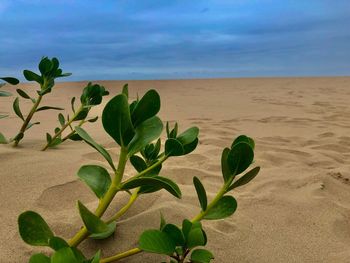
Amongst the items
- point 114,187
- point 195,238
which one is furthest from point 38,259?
point 195,238

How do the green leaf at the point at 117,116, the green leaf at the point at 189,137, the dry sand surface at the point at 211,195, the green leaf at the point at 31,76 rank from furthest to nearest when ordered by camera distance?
the green leaf at the point at 31,76, the dry sand surface at the point at 211,195, the green leaf at the point at 189,137, the green leaf at the point at 117,116

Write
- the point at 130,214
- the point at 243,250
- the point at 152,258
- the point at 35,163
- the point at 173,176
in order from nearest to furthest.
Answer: the point at 152,258, the point at 243,250, the point at 130,214, the point at 35,163, the point at 173,176

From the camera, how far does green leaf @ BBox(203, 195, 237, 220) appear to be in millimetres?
942

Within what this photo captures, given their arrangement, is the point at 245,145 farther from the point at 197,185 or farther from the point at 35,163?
the point at 35,163

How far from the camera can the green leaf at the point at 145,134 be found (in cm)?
89

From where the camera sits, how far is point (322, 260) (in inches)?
47.8

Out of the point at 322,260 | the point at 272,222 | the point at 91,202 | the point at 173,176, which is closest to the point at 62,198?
the point at 91,202

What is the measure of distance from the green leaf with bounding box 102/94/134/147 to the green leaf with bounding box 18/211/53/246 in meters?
0.26

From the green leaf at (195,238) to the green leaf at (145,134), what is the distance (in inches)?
8.5

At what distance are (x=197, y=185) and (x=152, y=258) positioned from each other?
30cm

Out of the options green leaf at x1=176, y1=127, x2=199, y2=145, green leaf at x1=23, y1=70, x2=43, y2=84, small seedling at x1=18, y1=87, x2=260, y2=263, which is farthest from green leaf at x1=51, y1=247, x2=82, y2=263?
green leaf at x1=23, y1=70, x2=43, y2=84

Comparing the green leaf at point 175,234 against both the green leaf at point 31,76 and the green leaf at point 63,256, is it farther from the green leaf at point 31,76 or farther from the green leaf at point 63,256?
the green leaf at point 31,76

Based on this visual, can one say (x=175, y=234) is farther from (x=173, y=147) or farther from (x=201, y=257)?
(x=173, y=147)

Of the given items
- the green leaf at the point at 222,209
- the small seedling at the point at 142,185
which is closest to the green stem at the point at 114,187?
the small seedling at the point at 142,185
